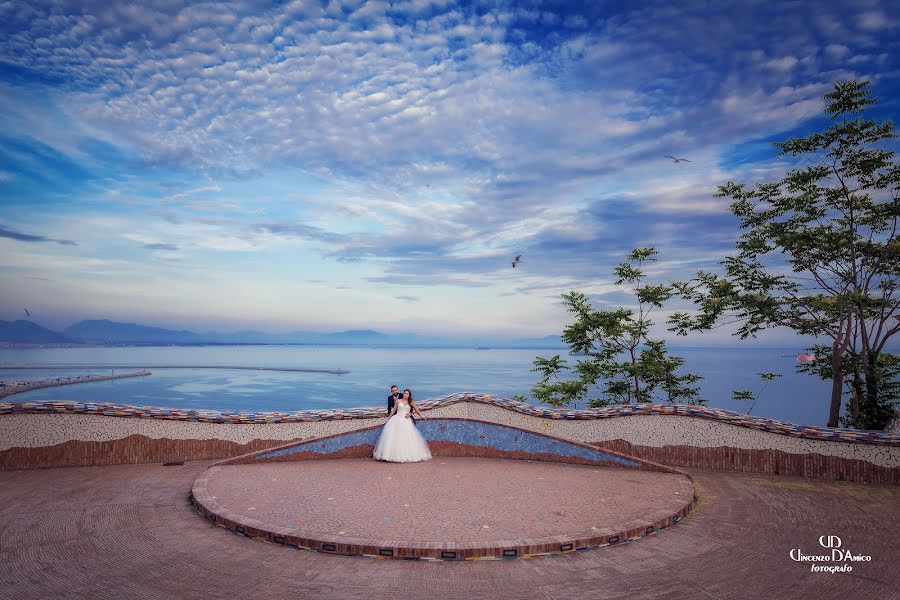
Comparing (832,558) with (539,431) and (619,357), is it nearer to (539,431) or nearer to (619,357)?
(539,431)

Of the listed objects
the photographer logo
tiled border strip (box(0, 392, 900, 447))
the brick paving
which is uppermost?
tiled border strip (box(0, 392, 900, 447))

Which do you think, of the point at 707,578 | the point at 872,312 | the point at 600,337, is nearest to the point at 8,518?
the point at 707,578

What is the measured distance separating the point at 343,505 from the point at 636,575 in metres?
3.78

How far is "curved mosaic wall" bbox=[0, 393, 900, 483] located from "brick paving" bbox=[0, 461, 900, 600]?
4.86 feet

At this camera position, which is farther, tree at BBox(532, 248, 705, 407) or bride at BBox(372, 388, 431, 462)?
tree at BBox(532, 248, 705, 407)

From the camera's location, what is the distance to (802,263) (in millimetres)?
11688

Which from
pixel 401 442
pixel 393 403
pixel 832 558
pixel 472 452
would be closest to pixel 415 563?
pixel 832 558

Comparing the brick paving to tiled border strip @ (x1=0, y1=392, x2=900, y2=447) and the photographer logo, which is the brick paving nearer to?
the photographer logo

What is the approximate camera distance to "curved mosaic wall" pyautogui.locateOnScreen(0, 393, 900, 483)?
8156 mm

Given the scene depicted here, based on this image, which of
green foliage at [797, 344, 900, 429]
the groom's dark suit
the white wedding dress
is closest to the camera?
the white wedding dress

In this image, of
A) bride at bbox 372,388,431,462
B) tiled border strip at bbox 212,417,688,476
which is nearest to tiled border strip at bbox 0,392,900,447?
tiled border strip at bbox 212,417,688,476

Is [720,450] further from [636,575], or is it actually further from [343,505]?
[343,505]

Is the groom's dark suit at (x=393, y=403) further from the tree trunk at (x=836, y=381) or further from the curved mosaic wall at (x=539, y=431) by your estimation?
the tree trunk at (x=836, y=381)

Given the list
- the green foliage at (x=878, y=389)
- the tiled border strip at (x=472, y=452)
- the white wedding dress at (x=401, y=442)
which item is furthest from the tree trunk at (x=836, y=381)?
the white wedding dress at (x=401, y=442)
